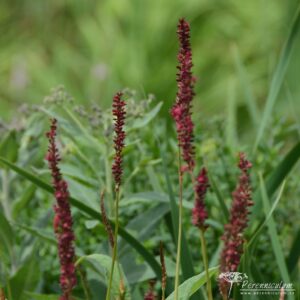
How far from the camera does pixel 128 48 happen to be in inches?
293

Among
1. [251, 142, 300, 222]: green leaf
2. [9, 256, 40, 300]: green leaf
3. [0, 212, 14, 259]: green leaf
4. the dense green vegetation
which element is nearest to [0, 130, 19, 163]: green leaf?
the dense green vegetation

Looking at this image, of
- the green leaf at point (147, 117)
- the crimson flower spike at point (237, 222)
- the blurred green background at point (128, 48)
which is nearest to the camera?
the crimson flower spike at point (237, 222)

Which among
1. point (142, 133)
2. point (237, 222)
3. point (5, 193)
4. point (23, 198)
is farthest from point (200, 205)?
point (142, 133)

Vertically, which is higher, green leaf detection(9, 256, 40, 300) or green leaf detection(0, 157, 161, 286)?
green leaf detection(0, 157, 161, 286)

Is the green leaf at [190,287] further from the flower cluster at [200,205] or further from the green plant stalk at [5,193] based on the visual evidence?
the green plant stalk at [5,193]

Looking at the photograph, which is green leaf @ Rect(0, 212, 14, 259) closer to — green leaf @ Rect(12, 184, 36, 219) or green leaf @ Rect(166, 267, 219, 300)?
green leaf @ Rect(12, 184, 36, 219)

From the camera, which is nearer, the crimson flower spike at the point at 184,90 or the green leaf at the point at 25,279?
the crimson flower spike at the point at 184,90

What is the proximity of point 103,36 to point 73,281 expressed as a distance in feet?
23.2

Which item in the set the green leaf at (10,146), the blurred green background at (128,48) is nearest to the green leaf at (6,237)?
the green leaf at (10,146)

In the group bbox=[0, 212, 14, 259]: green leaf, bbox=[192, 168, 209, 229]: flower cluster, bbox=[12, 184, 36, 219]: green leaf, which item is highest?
bbox=[12, 184, 36, 219]: green leaf

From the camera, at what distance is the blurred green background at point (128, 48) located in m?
7.23

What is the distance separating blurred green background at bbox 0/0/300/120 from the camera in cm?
723

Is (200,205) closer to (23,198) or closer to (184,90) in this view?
(184,90)
